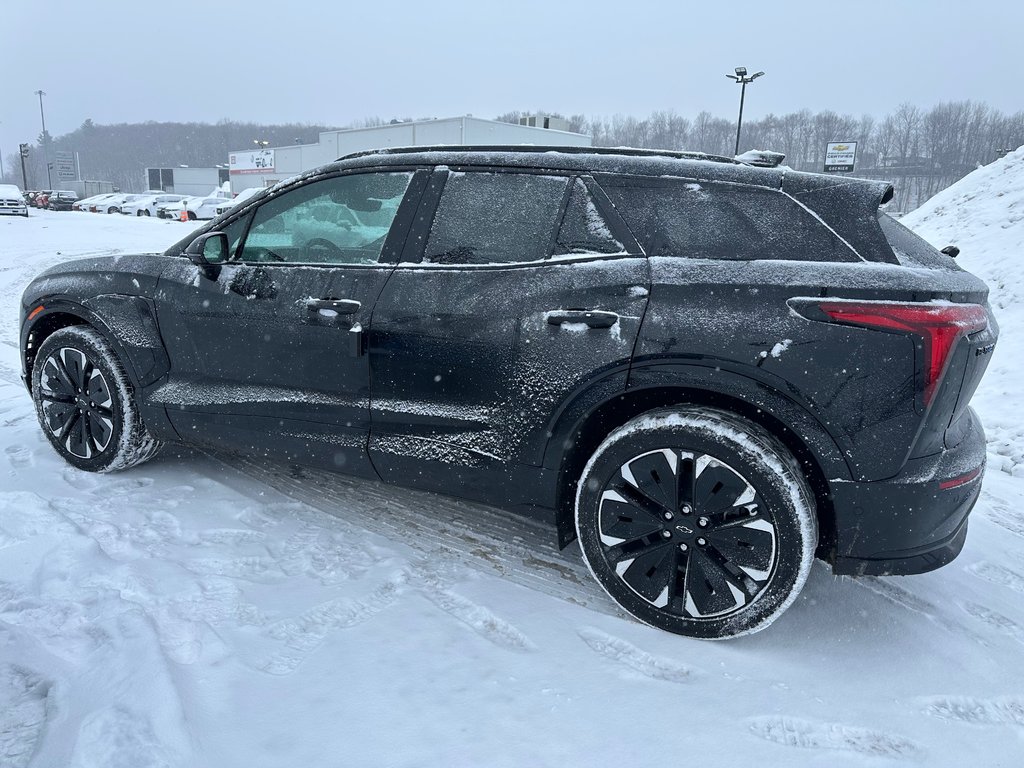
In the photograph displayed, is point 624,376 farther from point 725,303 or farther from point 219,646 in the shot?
point 219,646

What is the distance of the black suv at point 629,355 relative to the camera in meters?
2.42

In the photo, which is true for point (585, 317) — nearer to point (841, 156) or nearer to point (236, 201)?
point (236, 201)

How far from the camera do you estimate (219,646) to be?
251cm

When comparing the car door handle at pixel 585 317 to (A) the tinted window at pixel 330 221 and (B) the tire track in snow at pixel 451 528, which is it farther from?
(B) the tire track in snow at pixel 451 528

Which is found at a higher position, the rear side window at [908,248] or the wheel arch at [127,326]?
the rear side window at [908,248]

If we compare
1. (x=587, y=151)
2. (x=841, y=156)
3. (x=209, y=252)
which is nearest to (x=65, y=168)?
(x=841, y=156)

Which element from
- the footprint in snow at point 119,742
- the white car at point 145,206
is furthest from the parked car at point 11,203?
the footprint in snow at point 119,742

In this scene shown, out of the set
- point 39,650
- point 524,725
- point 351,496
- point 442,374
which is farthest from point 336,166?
point 524,725

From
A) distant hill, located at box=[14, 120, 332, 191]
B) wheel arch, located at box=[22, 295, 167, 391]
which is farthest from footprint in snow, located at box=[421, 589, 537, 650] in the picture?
distant hill, located at box=[14, 120, 332, 191]

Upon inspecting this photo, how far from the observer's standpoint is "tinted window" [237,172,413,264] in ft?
10.7

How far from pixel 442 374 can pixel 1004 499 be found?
3489mm

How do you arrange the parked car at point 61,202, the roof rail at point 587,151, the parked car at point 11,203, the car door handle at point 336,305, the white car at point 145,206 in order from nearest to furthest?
the roof rail at point 587,151, the car door handle at point 336,305, the parked car at point 11,203, the white car at point 145,206, the parked car at point 61,202

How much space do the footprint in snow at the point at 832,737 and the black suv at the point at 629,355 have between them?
0.40 metres

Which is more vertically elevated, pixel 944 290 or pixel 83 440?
pixel 944 290
